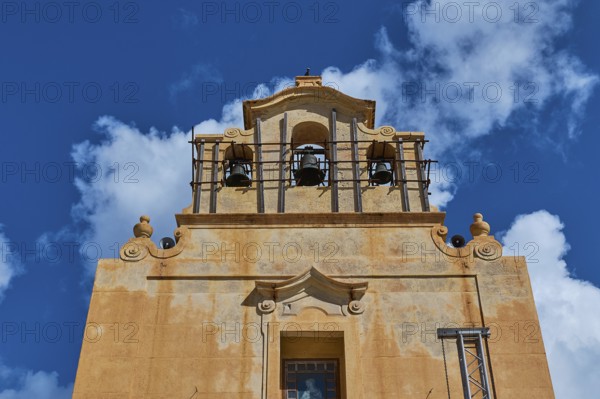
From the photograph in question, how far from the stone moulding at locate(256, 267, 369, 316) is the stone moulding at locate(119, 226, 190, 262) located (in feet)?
6.51

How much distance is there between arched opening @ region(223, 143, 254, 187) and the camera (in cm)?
1848

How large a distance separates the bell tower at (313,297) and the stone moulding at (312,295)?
26mm

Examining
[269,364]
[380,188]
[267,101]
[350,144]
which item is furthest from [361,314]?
[267,101]

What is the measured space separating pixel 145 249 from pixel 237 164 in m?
3.06

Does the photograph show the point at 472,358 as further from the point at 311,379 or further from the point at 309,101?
the point at 309,101

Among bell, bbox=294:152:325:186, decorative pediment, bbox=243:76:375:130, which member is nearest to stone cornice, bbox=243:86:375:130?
decorative pediment, bbox=243:76:375:130

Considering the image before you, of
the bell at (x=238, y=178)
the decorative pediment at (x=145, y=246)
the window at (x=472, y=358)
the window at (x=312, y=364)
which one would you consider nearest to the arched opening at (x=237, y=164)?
the bell at (x=238, y=178)

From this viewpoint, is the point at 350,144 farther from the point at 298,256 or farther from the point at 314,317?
the point at 314,317

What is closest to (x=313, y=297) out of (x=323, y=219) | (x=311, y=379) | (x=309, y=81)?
(x=311, y=379)

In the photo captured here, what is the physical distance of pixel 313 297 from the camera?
53.1ft

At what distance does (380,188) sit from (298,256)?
2.57 metres

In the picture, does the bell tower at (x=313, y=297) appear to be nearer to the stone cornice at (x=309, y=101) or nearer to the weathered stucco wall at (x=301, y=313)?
the weathered stucco wall at (x=301, y=313)

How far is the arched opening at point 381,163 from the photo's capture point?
18625 mm

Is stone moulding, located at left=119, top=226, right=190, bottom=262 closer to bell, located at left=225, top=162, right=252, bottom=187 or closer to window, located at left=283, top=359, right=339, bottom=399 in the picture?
bell, located at left=225, top=162, right=252, bottom=187
